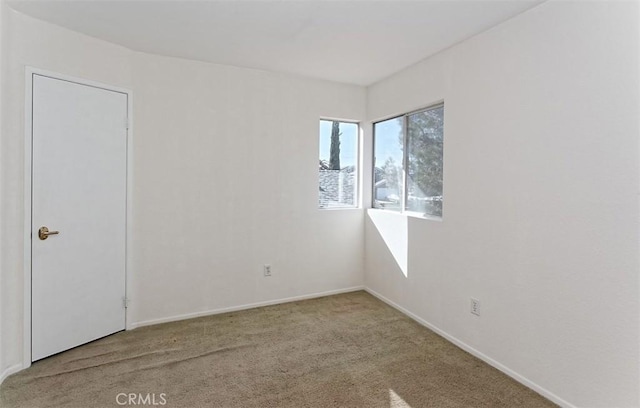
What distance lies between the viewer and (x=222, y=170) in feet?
11.2

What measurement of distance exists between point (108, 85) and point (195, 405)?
2678 millimetres

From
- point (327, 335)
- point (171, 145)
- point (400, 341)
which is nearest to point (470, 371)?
point (400, 341)

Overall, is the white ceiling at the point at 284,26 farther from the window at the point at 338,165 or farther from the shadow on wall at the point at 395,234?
the shadow on wall at the point at 395,234

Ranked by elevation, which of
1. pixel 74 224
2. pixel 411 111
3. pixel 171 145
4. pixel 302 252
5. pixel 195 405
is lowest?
pixel 195 405

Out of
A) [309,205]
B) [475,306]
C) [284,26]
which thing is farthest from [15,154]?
[475,306]

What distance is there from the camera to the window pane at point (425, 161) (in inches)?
122

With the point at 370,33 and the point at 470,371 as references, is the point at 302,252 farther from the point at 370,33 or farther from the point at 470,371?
the point at 370,33

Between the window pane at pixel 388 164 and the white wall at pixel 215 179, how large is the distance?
0.41 m

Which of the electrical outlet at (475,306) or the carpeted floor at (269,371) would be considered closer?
the carpeted floor at (269,371)

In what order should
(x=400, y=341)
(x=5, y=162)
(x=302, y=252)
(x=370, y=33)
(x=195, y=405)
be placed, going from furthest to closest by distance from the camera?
1. (x=302, y=252)
2. (x=400, y=341)
3. (x=370, y=33)
4. (x=5, y=162)
5. (x=195, y=405)

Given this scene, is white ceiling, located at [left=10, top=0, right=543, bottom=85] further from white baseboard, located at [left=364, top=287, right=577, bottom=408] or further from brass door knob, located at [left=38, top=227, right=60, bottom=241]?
white baseboard, located at [left=364, top=287, right=577, bottom=408]

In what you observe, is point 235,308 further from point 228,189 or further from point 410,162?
point 410,162

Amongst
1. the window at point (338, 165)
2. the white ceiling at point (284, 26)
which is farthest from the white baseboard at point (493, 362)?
the white ceiling at point (284, 26)

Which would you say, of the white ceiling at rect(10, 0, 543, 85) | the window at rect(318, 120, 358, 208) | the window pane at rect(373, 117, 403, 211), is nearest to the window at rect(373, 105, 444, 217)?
the window pane at rect(373, 117, 403, 211)
